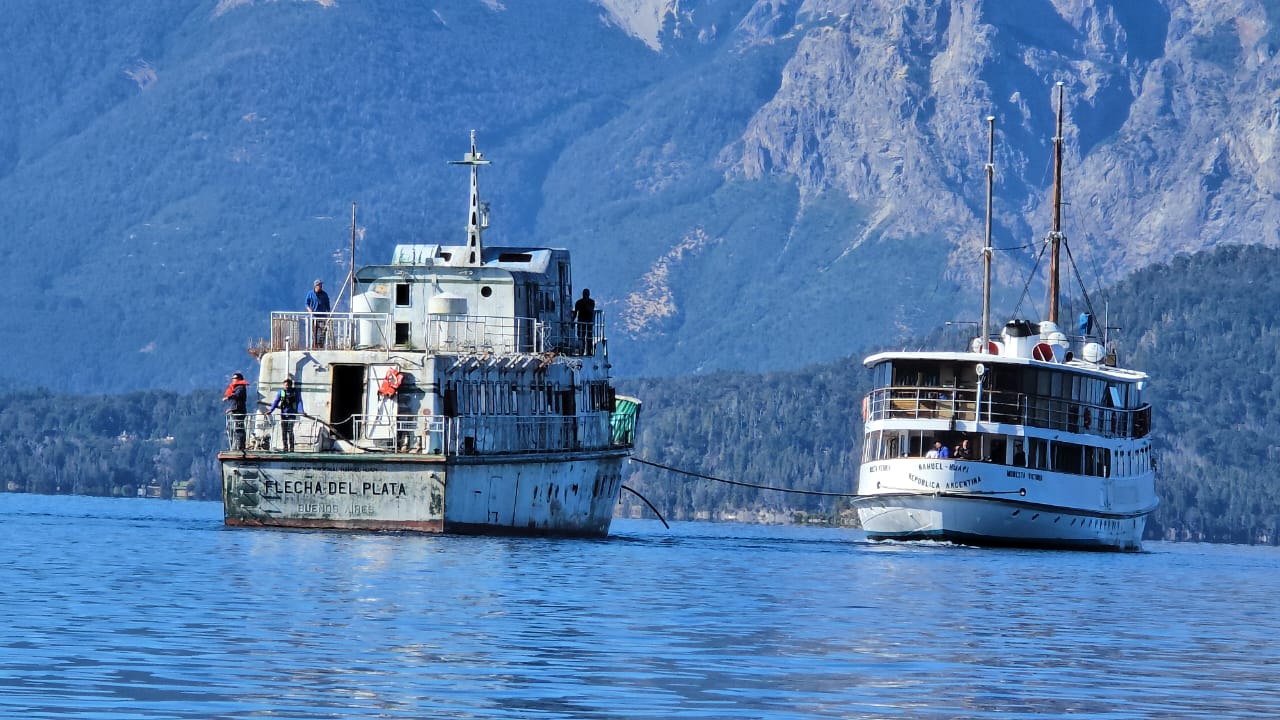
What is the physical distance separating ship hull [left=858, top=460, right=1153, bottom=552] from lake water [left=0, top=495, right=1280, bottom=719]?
581 inches

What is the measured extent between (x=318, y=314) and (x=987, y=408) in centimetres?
2434

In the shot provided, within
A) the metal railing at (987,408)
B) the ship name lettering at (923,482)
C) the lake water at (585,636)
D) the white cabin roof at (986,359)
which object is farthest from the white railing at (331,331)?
the ship name lettering at (923,482)

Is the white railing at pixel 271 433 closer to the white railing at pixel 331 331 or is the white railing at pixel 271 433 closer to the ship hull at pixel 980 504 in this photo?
the white railing at pixel 331 331

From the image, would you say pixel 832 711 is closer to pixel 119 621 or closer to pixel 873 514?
pixel 119 621

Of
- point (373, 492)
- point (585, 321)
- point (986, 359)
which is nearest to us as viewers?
point (373, 492)

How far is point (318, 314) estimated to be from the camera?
8619cm

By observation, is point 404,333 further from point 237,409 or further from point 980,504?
point 980,504

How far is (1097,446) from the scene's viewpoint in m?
100

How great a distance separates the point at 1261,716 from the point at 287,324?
166 feet

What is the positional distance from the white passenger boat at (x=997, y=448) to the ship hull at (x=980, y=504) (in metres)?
0.03

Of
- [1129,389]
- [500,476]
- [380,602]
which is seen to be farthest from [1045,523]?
[380,602]

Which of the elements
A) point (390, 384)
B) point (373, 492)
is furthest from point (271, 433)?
point (373, 492)

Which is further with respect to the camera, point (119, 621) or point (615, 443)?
point (615, 443)

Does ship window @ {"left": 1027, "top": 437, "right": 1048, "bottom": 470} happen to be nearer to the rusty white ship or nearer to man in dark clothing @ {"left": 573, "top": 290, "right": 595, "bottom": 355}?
the rusty white ship
